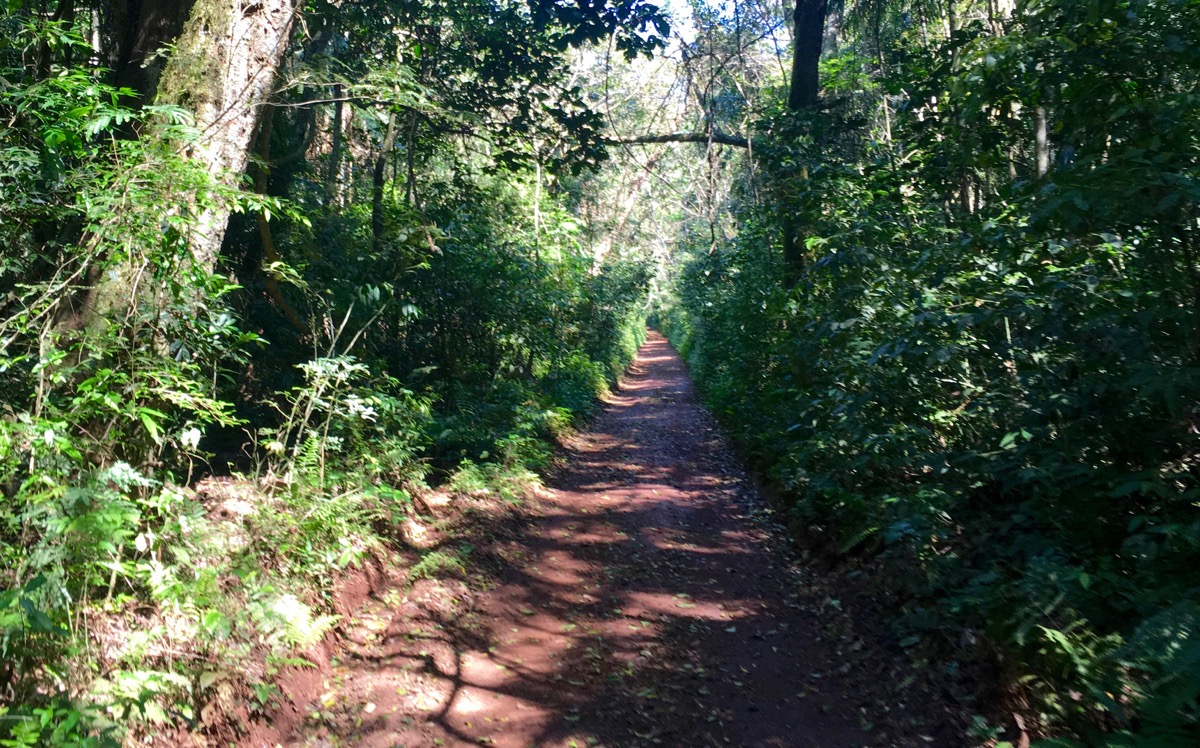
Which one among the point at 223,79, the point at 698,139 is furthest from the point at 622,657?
the point at 698,139

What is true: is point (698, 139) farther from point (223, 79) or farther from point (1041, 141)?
point (223, 79)

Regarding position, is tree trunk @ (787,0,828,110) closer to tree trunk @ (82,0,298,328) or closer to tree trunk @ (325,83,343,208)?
tree trunk @ (325,83,343,208)

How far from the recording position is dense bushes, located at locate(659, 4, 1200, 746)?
4016 mm

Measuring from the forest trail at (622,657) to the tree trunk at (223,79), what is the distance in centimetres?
295

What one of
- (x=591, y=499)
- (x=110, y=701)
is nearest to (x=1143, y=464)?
(x=110, y=701)

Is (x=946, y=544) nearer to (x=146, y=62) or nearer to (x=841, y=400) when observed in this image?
(x=841, y=400)

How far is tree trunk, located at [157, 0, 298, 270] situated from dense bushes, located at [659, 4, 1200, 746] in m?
4.69

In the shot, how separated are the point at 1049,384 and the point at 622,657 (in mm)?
3361

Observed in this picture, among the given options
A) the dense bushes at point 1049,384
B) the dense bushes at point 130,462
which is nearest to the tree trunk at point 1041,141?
the dense bushes at point 1049,384

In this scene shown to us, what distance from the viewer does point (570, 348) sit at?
17922 mm

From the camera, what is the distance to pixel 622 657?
Result: 5.58 metres

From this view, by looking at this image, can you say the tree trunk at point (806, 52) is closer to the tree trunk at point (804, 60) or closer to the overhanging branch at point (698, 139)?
the tree trunk at point (804, 60)

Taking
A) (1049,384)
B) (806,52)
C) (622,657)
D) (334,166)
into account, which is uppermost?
(806,52)

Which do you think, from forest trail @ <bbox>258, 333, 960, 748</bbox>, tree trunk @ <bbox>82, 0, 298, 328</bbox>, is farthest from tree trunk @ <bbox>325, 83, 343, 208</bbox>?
forest trail @ <bbox>258, 333, 960, 748</bbox>
